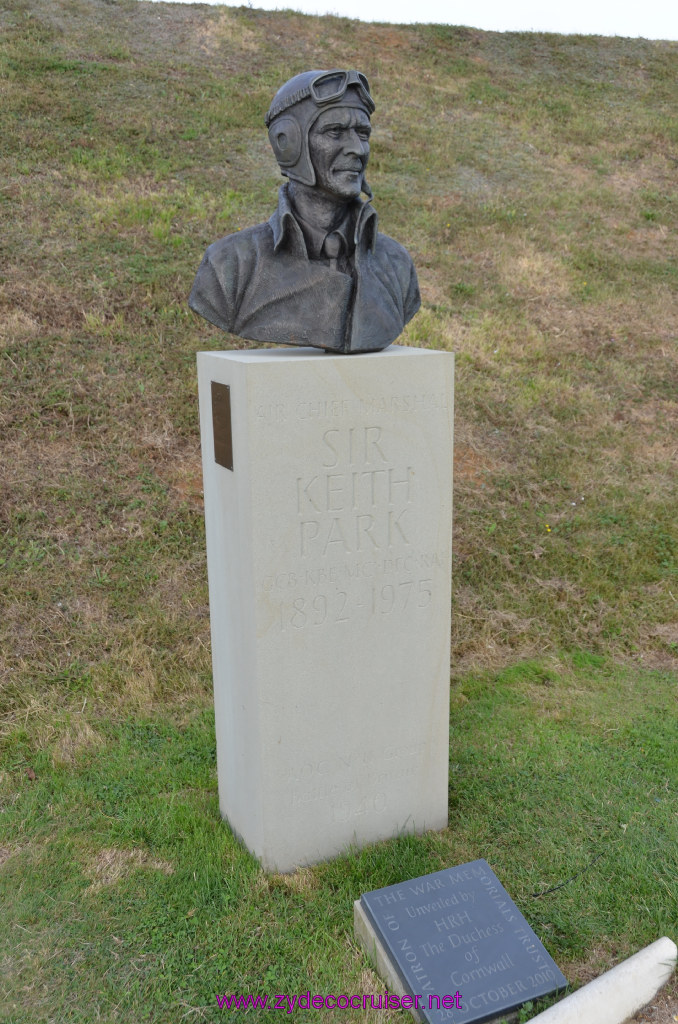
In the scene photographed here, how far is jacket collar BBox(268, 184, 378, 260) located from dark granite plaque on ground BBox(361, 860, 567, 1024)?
255 cm

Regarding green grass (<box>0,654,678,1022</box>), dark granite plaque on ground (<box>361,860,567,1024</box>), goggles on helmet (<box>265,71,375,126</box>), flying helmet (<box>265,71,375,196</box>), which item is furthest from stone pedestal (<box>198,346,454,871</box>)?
goggles on helmet (<box>265,71,375,126</box>)

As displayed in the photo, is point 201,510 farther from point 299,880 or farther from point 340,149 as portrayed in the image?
point 340,149

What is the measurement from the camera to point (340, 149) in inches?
130

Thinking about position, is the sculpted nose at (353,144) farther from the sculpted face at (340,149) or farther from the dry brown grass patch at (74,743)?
the dry brown grass patch at (74,743)

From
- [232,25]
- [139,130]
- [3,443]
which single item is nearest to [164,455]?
[3,443]

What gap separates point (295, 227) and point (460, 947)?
2.81 metres

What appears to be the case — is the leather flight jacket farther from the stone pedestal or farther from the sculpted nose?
the sculpted nose

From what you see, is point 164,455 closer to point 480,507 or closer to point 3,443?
point 3,443

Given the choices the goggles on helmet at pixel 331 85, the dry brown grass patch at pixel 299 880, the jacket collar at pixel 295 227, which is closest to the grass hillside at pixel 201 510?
the dry brown grass patch at pixel 299 880

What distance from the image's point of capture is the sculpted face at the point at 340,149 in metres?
3.24

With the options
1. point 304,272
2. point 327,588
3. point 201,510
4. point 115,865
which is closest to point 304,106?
point 304,272

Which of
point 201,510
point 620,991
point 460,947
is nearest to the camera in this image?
point 620,991

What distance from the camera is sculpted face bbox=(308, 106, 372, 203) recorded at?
10.6ft

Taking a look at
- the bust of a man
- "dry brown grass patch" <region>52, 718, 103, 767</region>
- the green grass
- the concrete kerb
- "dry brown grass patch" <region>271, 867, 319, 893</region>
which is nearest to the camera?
the concrete kerb
